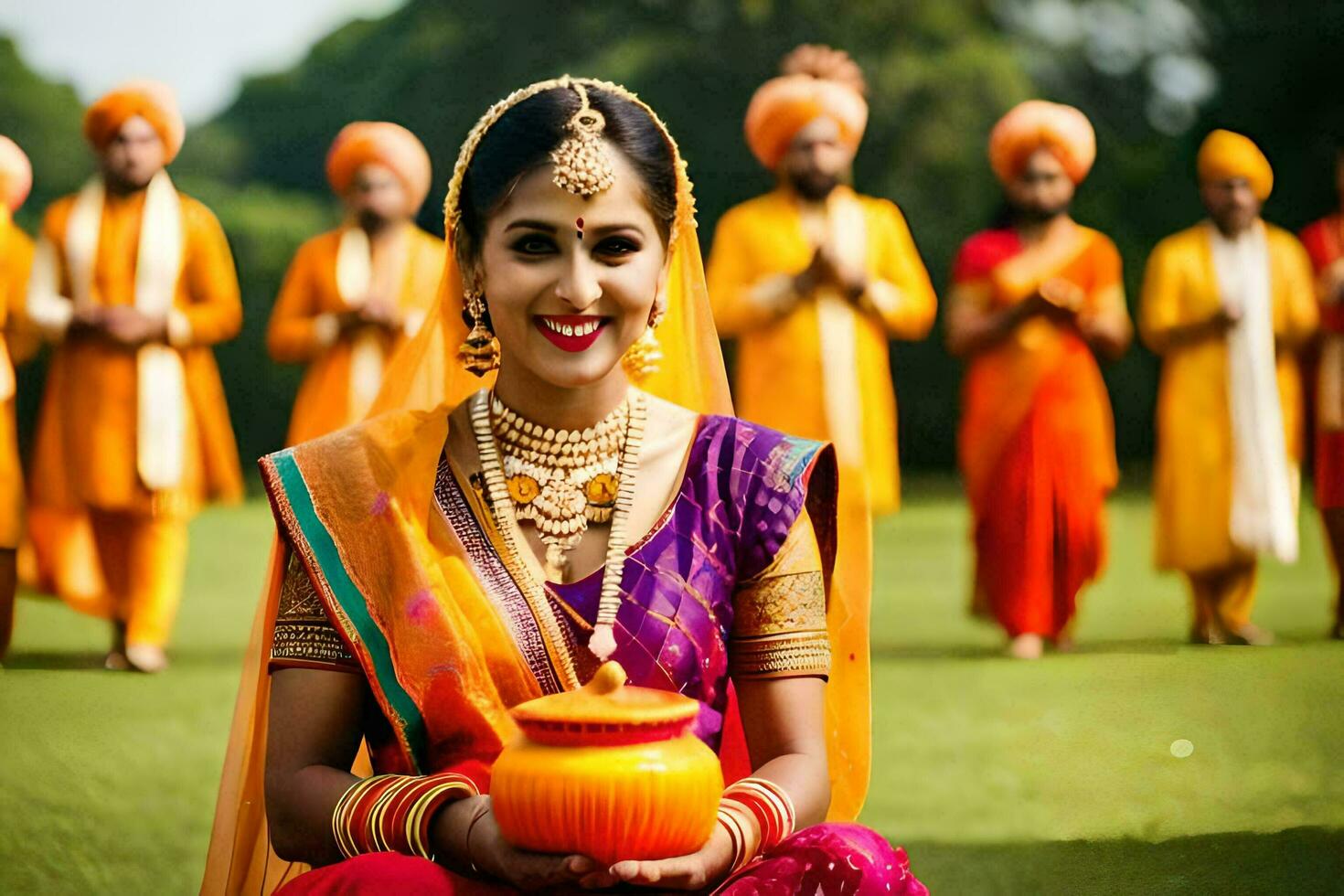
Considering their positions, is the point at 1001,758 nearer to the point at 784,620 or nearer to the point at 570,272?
the point at 784,620

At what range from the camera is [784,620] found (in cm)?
251

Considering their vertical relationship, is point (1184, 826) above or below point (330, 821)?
below

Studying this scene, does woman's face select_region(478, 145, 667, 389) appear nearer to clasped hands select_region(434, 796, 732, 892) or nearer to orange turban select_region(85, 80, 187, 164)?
clasped hands select_region(434, 796, 732, 892)

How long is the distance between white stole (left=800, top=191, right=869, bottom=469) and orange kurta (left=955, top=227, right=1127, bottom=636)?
Result: 63cm

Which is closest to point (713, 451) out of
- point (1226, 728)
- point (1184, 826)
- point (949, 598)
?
point (1184, 826)

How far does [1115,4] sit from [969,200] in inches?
67.1

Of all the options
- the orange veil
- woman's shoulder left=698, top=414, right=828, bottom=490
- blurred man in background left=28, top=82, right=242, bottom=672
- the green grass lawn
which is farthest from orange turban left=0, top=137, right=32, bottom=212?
woman's shoulder left=698, top=414, right=828, bottom=490

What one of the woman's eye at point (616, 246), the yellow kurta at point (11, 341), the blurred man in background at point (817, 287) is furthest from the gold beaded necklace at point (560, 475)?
the yellow kurta at point (11, 341)

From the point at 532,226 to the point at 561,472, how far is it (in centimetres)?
34

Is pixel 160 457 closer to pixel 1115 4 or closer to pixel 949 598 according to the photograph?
pixel 949 598

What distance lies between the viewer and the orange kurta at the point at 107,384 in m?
6.79

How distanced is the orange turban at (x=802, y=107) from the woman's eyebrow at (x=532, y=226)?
4.82 meters

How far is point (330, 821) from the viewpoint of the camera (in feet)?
7.71

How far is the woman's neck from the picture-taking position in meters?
2.58
